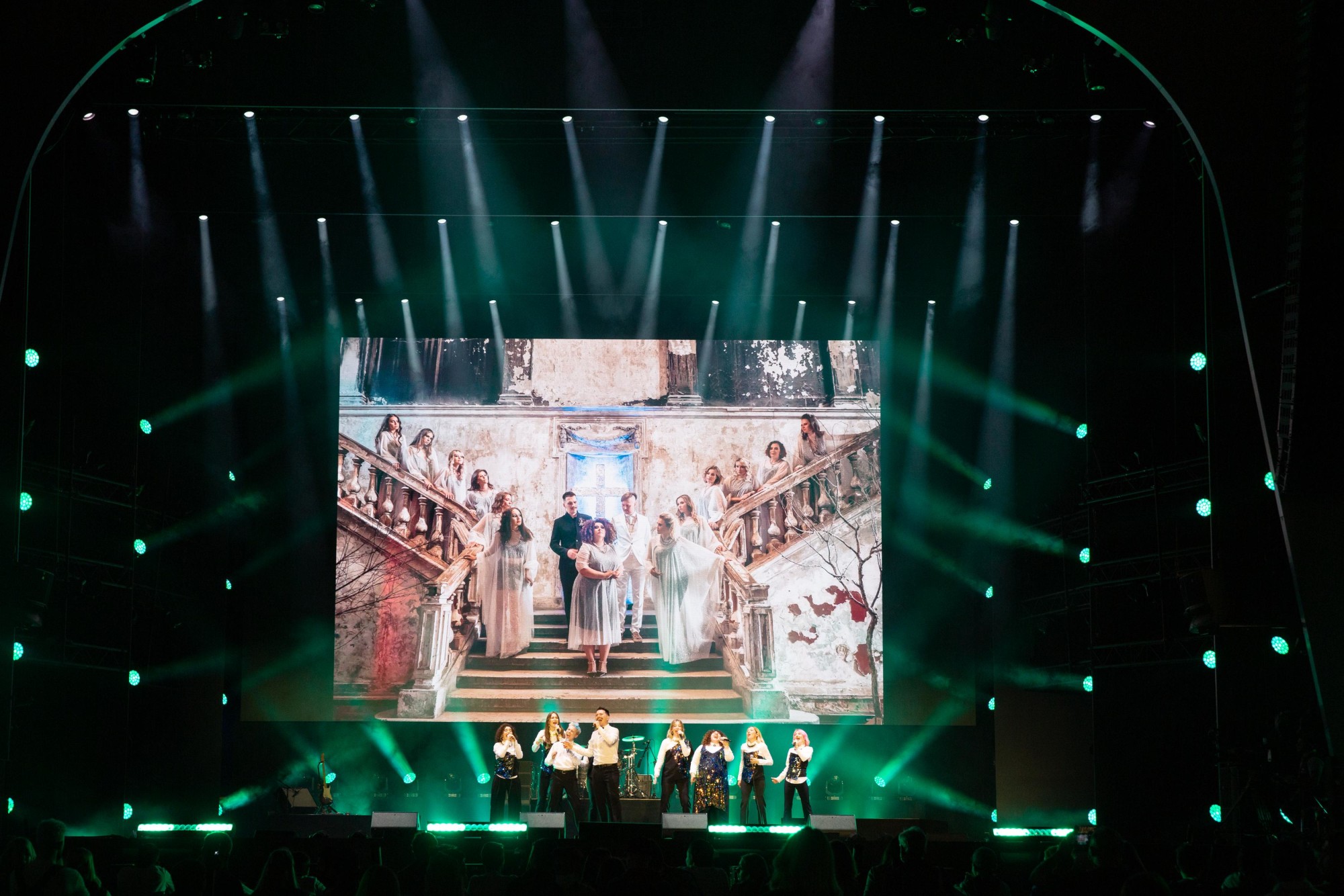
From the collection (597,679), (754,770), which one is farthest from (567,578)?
(754,770)

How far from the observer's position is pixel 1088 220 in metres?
13.4

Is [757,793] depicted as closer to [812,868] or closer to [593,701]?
[593,701]

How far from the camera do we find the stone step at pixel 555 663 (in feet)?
49.7

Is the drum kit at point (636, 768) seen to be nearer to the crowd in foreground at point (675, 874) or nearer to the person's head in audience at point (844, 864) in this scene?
the crowd in foreground at point (675, 874)

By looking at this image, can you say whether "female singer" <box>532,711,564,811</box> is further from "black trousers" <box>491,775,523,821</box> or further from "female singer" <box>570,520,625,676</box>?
"female singer" <box>570,520,625,676</box>

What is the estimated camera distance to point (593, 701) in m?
15.1

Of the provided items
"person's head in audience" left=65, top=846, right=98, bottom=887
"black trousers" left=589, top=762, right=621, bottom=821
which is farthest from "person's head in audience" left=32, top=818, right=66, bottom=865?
"black trousers" left=589, top=762, right=621, bottom=821

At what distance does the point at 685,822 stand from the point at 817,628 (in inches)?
175

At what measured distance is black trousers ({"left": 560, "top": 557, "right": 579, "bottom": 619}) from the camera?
15.2 metres

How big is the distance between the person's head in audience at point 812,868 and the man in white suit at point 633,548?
11.4 m

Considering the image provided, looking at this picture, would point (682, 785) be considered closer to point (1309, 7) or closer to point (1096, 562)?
point (1096, 562)

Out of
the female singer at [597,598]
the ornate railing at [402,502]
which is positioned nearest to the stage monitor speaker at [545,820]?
the female singer at [597,598]

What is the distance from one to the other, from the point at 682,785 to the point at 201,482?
20.7 feet

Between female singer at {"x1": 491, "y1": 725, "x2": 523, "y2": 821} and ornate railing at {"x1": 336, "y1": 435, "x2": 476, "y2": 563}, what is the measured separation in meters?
2.54
